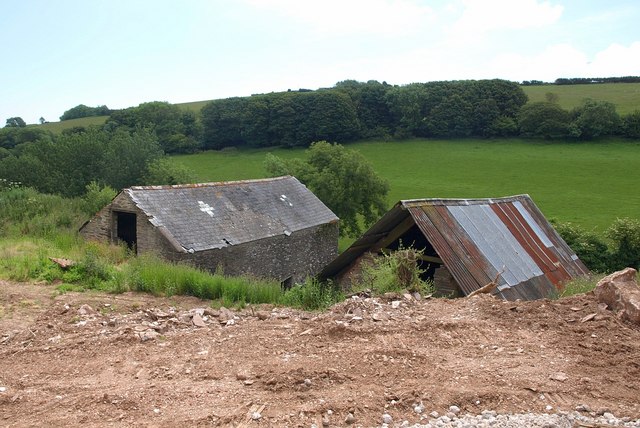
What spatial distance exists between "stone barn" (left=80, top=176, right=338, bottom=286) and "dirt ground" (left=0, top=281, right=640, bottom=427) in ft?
31.5

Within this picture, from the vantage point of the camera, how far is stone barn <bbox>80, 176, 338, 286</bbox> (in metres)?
17.8

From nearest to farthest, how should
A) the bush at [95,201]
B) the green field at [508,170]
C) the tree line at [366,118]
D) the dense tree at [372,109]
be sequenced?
→ 1. the bush at [95,201]
2. the green field at [508,170]
3. the tree line at [366,118]
4. the dense tree at [372,109]

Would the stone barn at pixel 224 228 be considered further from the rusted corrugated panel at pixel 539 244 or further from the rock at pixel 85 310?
the rusted corrugated panel at pixel 539 244

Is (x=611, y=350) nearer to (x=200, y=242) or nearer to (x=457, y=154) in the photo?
(x=200, y=242)

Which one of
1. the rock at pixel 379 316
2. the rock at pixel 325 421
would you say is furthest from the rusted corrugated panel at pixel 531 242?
the rock at pixel 325 421

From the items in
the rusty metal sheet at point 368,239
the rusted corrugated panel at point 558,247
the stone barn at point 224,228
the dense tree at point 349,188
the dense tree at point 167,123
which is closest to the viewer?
the rusty metal sheet at point 368,239

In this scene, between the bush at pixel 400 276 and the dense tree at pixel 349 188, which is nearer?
the bush at pixel 400 276

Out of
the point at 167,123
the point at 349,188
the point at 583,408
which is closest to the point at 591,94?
the point at 349,188

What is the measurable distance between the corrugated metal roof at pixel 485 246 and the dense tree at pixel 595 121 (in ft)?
145

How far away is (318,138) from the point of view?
61.4 meters

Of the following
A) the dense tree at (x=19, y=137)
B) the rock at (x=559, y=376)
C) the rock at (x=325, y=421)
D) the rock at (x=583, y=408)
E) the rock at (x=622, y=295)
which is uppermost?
the dense tree at (x=19, y=137)

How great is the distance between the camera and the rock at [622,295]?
668 centimetres

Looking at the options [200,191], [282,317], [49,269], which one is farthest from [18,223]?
[282,317]

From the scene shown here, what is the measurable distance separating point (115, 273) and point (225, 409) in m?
7.25
